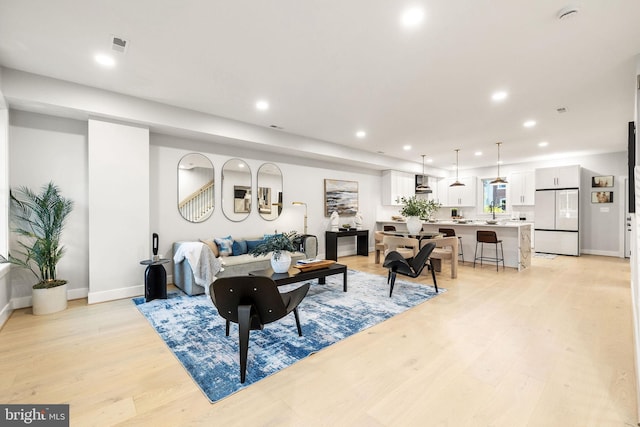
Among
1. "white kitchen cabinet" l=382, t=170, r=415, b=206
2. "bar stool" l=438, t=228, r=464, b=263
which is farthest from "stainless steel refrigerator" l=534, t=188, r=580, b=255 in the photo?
"white kitchen cabinet" l=382, t=170, r=415, b=206

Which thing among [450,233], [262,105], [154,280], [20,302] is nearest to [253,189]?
[262,105]

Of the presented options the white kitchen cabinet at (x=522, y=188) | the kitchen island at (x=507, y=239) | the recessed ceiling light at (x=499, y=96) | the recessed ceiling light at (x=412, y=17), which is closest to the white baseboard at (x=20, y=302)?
the recessed ceiling light at (x=412, y=17)

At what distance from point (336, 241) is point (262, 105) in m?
3.59

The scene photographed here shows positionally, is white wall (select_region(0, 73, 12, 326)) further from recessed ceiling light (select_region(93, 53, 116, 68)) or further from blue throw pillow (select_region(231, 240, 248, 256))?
blue throw pillow (select_region(231, 240, 248, 256))

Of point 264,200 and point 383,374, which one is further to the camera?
point 264,200

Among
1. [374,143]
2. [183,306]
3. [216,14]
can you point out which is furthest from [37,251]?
[374,143]

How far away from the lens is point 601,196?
734cm

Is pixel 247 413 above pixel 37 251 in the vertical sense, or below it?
below

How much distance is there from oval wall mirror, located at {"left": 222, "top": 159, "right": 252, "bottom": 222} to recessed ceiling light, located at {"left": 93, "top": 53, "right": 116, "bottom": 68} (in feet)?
7.95

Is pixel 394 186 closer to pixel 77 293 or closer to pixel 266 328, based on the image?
pixel 266 328

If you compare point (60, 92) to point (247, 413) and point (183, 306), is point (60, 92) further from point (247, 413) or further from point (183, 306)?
point (247, 413)

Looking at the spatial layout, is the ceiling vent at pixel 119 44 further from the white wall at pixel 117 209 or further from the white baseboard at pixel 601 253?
the white baseboard at pixel 601 253

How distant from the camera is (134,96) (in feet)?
12.6

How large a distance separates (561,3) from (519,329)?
9.35ft
